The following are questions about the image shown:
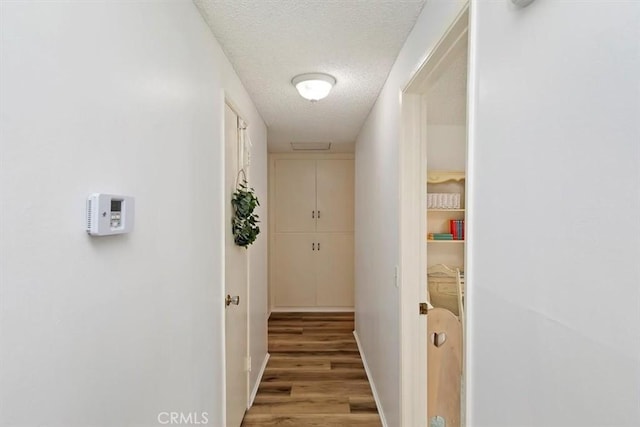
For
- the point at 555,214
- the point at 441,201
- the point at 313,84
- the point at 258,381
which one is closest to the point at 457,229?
the point at 441,201

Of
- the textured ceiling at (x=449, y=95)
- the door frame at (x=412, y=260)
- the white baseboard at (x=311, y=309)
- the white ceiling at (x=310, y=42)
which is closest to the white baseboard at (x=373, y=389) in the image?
the door frame at (x=412, y=260)

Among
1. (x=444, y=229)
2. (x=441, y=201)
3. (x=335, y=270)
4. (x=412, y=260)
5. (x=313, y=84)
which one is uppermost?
(x=313, y=84)

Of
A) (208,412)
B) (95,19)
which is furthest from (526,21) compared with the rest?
(208,412)

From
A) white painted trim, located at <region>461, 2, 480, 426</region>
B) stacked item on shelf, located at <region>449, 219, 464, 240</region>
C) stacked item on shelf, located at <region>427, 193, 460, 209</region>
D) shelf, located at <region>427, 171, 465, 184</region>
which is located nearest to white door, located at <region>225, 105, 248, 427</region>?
white painted trim, located at <region>461, 2, 480, 426</region>

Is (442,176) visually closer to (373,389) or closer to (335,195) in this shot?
(335,195)

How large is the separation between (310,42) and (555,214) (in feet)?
4.97

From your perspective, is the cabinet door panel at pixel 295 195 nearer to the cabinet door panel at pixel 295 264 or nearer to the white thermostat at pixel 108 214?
the cabinet door panel at pixel 295 264

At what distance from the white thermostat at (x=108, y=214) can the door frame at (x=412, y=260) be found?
132 cm

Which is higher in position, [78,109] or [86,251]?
[78,109]

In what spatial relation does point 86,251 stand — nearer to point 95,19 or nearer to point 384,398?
point 95,19

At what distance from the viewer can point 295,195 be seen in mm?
4875

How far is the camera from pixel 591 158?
56 cm

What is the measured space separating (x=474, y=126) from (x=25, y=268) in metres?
1.11

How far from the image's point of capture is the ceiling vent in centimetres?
422
